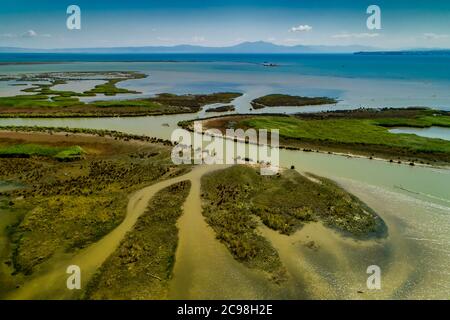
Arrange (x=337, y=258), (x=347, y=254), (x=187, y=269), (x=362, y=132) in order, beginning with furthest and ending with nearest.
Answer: (x=362, y=132)
(x=347, y=254)
(x=337, y=258)
(x=187, y=269)

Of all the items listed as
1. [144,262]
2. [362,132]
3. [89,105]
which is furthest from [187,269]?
[89,105]

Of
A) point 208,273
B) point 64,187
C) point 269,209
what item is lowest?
point 208,273

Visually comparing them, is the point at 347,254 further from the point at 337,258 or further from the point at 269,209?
the point at 269,209

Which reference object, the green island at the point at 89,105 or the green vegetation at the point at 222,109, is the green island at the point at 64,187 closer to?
the green island at the point at 89,105

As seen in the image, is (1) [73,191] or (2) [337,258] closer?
(2) [337,258]

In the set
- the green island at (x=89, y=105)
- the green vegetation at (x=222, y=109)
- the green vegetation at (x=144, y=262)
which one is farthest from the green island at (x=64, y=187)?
the green vegetation at (x=222, y=109)

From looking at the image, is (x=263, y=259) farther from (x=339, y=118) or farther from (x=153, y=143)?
(x=339, y=118)

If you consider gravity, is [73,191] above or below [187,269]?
above

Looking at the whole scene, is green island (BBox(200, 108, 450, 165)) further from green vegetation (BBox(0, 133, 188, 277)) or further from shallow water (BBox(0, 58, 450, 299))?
green vegetation (BBox(0, 133, 188, 277))
